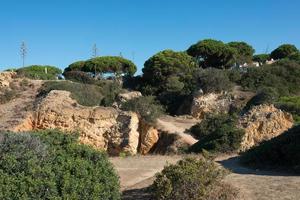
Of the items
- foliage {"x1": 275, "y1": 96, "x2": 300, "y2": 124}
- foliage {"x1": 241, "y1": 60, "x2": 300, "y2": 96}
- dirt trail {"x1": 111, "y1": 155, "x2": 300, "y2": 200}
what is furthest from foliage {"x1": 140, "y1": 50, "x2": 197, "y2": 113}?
dirt trail {"x1": 111, "y1": 155, "x2": 300, "y2": 200}

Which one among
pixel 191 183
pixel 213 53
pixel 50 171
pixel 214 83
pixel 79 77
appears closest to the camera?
pixel 50 171

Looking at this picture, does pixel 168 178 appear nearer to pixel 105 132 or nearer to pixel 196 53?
pixel 105 132

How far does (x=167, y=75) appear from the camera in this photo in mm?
49844

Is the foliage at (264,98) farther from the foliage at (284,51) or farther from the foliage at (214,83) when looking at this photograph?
the foliage at (284,51)

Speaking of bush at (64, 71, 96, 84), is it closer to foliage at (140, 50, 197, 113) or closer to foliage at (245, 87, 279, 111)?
foliage at (140, 50, 197, 113)

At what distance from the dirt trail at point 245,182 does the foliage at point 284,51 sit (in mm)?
56103

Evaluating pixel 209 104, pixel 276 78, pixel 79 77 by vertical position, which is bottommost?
pixel 209 104

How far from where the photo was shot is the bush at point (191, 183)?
410 inches

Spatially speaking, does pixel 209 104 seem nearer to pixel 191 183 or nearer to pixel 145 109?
pixel 145 109

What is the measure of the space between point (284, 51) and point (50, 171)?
215 ft

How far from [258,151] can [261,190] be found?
4.88m

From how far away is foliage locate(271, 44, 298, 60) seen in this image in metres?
69.3

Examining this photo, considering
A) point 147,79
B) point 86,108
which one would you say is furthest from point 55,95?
point 147,79

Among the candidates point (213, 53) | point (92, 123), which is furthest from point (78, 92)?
point (213, 53)
